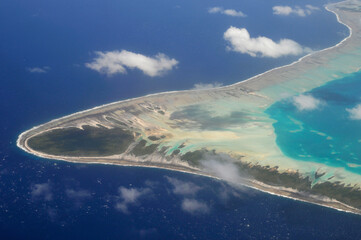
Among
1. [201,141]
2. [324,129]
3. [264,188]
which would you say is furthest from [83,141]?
[324,129]

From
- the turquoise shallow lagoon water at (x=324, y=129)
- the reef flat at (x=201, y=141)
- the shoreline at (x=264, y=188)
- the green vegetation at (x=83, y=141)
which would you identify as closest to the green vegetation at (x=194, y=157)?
the reef flat at (x=201, y=141)

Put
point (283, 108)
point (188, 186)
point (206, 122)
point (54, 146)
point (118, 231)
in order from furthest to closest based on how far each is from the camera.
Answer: point (283, 108)
point (206, 122)
point (54, 146)
point (188, 186)
point (118, 231)

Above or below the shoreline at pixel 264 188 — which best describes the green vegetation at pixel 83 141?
above

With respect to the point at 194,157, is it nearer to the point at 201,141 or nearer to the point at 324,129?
the point at 201,141

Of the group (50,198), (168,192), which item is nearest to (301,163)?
(168,192)

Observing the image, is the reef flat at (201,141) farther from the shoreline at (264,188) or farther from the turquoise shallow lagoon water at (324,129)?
the turquoise shallow lagoon water at (324,129)

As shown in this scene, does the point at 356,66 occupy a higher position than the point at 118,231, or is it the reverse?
the point at 356,66

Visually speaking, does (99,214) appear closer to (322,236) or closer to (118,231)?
(118,231)
